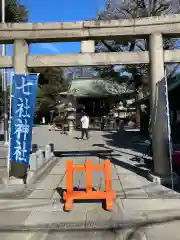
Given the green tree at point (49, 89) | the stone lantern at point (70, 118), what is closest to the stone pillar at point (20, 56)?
the stone lantern at point (70, 118)

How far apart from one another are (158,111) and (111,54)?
79.6 inches

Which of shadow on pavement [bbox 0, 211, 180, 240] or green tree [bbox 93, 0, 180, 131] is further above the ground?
green tree [bbox 93, 0, 180, 131]

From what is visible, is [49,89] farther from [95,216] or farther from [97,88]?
[95,216]

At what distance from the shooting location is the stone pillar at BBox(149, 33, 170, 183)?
24.3 feet

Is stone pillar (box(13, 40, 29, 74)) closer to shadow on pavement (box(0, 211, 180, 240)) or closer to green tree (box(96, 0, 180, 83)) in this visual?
shadow on pavement (box(0, 211, 180, 240))

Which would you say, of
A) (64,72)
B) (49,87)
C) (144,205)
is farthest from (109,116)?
(144,205)

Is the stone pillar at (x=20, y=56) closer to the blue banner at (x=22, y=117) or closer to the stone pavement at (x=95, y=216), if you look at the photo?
the blue banner at (x=22, y=117)

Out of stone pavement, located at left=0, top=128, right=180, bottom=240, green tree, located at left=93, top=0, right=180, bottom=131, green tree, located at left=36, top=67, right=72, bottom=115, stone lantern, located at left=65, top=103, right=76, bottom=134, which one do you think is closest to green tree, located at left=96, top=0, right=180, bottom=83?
green tree, located at left=93, top=0, right=180, bottom=131

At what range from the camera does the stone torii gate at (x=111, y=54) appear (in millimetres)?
7465

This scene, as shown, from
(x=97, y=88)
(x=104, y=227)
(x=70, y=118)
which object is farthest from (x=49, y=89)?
(x=104, y=227)

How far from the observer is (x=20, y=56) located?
25.3 feet

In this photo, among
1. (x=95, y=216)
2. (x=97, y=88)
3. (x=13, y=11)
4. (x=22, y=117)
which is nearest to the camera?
(x=95, y=216)

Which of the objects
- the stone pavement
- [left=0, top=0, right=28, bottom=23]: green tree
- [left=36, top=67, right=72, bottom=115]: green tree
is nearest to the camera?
the stone pavement

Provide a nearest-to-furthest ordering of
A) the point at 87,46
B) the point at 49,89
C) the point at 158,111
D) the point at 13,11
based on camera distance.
A: the point at 158,111, the point at 87,46, the point at 13,11, the point at 49,89
